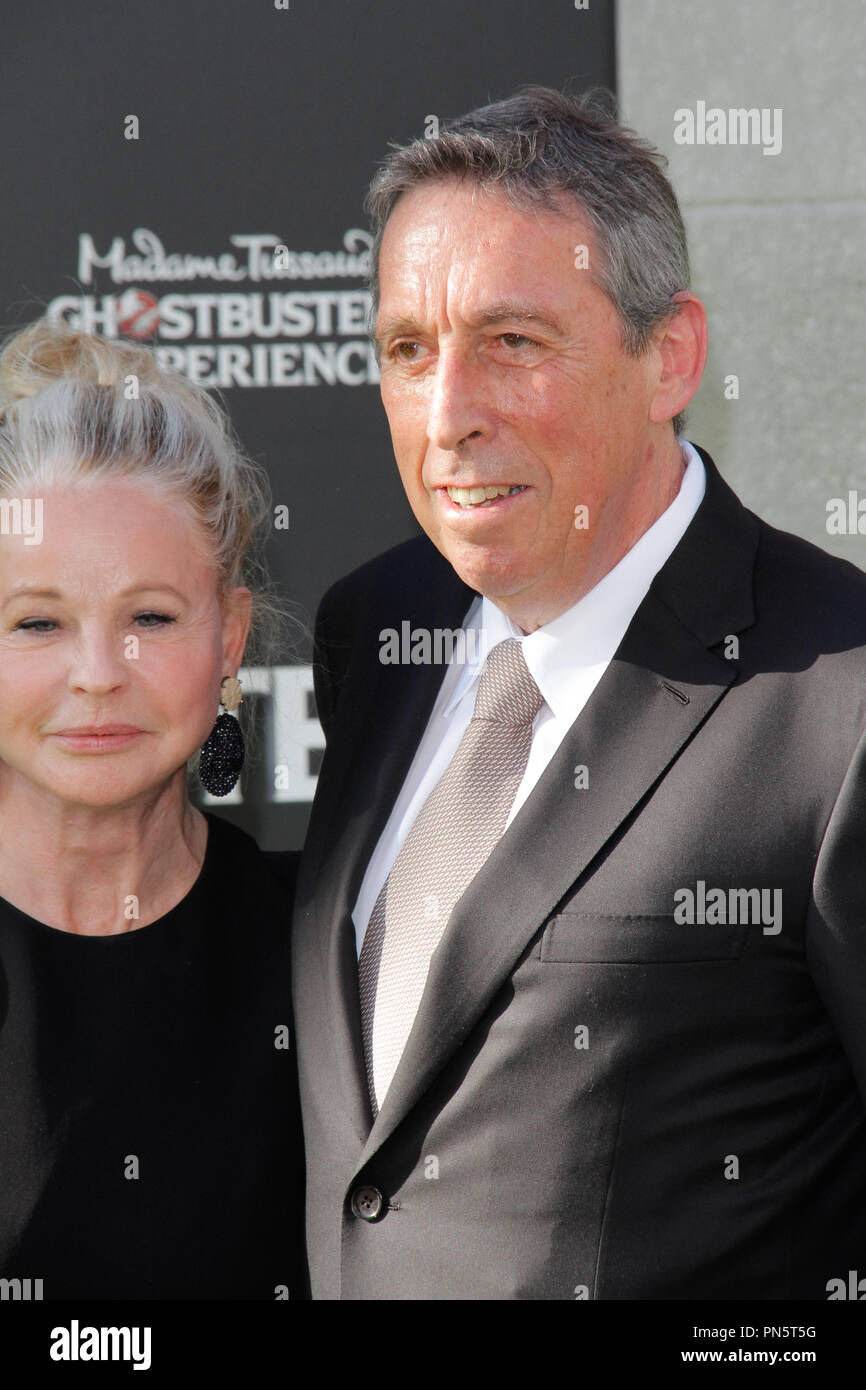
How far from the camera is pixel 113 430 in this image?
2.28m

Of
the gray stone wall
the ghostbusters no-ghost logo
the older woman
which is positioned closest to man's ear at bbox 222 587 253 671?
the older woman

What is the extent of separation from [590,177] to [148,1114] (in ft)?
5.03

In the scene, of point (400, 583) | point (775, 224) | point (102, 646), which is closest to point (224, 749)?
point (102, 646)

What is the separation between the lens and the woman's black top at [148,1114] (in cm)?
214

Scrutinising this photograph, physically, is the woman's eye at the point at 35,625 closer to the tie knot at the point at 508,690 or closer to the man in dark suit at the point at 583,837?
the man in dark suit at the point at 583,837

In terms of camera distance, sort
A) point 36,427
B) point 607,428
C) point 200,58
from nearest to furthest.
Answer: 1. point 607,428
2. point 36,427
3. point 200,58

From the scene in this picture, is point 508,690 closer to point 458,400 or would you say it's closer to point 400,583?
point 458,400

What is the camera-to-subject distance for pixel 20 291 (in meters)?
3.31

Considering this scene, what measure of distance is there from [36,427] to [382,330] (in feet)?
1.85

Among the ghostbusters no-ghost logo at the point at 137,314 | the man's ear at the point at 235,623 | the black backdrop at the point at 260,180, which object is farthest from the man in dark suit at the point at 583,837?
the ghostbusters no-ghost logo at the point at 137,314

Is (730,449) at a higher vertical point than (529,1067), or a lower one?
→ higher

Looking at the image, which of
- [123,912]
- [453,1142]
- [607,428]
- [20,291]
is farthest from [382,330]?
[20,291]
